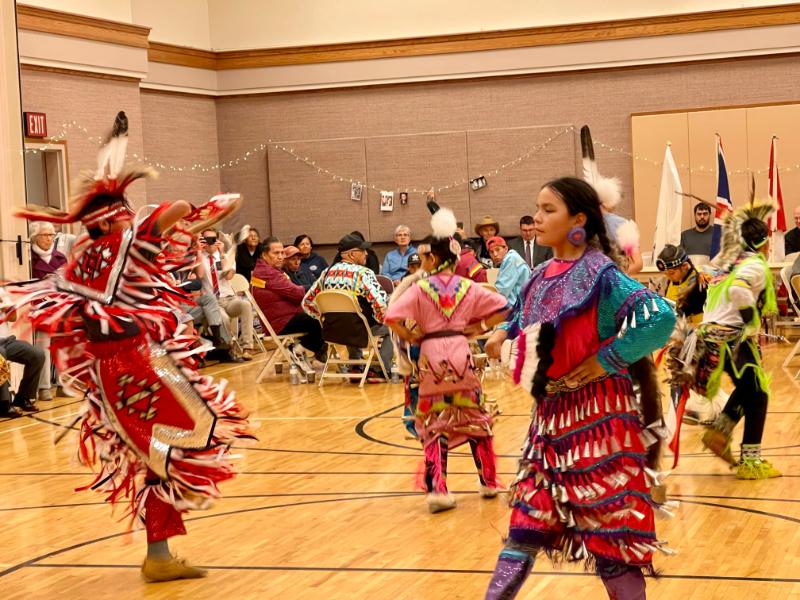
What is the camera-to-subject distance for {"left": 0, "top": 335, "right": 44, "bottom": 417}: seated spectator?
7.89 metres

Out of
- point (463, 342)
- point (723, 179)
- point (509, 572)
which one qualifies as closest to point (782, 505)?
point (463, 342)

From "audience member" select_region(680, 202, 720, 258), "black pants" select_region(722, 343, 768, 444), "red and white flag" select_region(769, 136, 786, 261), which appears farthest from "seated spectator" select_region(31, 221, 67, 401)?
"red and white flag" select_region(769, 136, 786, 261)

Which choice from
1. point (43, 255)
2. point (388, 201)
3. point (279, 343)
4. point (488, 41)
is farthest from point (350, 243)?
point (488, 41)

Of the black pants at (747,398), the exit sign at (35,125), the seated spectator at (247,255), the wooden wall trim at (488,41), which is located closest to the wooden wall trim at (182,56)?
the wooden wall trim at (488,41)

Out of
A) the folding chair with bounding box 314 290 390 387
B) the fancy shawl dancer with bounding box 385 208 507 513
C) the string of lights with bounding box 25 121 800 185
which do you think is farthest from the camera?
the string of lights with bounding box 25 121 800 185

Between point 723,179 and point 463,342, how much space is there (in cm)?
708

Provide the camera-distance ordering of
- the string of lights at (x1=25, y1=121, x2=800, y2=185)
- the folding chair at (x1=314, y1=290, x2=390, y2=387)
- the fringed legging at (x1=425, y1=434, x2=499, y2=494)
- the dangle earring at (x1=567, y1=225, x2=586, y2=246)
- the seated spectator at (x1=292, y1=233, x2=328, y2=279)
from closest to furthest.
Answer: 1. the dangle earring at (x1=567, y1=225, x2=586, y2=246)
2. the fringed legging at (x1=425, y1=434, x2=499, y2=494)
3. the folding chair at (x1=314, y1=290, x2=390, y2=387)
4. the seated spectator at (x1=292, y1=233, x2=328, y2=279)
5. the string of lights at (x1=25, y1=121, x2=800, y2=185)

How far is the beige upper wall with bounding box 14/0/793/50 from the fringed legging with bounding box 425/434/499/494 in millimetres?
8664

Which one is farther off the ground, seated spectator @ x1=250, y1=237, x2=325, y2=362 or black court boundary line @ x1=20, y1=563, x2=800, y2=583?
seated spectator @ x1=250, y1=237, x2=325, y2=362

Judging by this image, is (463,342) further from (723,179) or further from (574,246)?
(723,179)

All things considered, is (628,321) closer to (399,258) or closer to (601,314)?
(601,314)

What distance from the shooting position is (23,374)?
8.20 meters

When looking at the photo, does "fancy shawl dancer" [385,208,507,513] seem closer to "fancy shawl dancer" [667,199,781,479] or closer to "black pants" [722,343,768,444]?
"fancy shawl dancer" [667,199,781,479]

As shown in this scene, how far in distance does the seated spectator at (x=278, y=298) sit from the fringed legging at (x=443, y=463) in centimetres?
450
